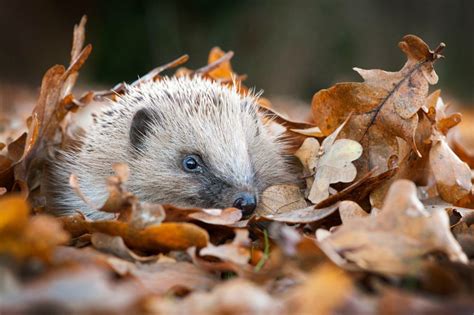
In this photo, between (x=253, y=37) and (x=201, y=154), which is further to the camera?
(x=253, y=37)

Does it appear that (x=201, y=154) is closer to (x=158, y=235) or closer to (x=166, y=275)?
(x=158, y=235)

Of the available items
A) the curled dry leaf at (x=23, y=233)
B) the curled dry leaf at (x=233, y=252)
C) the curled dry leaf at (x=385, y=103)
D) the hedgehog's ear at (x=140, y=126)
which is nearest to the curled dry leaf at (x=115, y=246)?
the curled dry leaf at (x=233, y=252)

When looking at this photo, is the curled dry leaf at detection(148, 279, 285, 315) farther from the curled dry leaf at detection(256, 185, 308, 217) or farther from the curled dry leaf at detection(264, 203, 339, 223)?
the curled dry leaf at detection(256, 185, 308, 217)

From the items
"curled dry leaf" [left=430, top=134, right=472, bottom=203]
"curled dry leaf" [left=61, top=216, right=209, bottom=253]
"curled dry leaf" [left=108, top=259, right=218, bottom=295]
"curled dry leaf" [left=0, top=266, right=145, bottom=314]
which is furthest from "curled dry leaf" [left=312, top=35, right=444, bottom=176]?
"curled dry leaf" [left=0, top=266, right=145, bottom=314]

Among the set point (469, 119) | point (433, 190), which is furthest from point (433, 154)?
point (469, 119)

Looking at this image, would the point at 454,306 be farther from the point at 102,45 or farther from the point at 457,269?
the point at 102,45

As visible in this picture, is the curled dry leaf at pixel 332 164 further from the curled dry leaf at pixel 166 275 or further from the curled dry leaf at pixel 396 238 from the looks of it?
the curled dry leaf at pixel 166 275

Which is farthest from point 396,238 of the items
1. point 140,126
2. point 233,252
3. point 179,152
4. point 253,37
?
point 253,37
